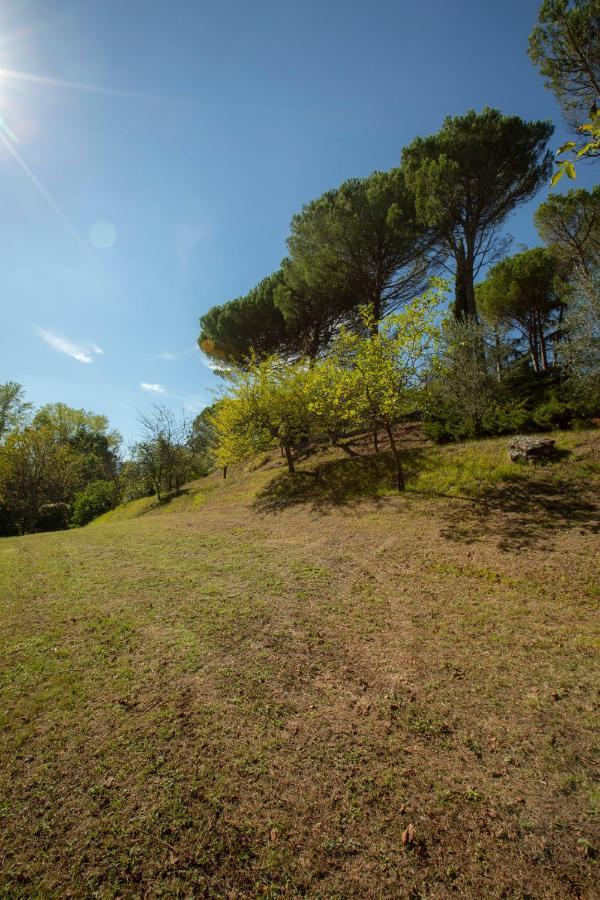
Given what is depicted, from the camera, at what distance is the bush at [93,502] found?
96.3ft

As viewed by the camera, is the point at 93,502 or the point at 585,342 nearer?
the point at 585,342


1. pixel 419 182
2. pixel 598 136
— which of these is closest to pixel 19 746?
pixel 598 136

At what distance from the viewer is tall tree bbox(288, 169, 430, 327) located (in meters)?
18.5

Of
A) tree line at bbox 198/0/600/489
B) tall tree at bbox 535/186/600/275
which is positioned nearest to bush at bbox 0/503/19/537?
tree line at bbox 198/0/600/489

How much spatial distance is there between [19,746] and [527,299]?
34.3 meters

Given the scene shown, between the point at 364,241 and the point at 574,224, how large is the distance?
44.0 ft

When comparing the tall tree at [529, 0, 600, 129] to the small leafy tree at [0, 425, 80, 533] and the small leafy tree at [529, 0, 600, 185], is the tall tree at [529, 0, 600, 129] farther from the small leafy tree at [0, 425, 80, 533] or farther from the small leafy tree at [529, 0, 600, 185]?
the small leafy tree at [0, 425, 80, 533]

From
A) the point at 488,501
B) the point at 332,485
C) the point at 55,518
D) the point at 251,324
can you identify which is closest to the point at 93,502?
the point at 55,518

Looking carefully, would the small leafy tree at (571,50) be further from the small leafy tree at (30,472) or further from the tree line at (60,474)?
the small leafy tree at (30,472)

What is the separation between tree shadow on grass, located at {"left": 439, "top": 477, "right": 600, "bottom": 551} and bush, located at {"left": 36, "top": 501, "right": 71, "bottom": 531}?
31889 mm

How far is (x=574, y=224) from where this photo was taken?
20672 mm

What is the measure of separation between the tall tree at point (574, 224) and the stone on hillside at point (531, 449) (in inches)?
629

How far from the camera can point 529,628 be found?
4738mm

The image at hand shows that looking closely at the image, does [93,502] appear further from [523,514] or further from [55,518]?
[523,514]
